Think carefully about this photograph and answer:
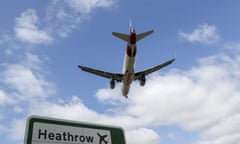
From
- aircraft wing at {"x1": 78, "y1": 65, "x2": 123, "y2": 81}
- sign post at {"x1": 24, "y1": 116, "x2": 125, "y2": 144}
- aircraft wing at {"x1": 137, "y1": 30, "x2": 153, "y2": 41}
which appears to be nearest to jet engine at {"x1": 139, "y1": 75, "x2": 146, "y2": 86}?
aircraft wing at {"x1": 78, "y1": 65, "x2": 123, "y2": 81}

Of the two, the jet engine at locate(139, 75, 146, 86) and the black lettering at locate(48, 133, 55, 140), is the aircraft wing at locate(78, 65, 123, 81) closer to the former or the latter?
the jet engine at locate(139, 75, 146, 86)

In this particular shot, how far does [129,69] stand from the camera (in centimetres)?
5772

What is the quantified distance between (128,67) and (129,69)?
488 millimetres

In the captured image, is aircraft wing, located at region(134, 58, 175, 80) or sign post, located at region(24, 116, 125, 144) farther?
aircraft wing, located at region(134, 58, 175, 80)

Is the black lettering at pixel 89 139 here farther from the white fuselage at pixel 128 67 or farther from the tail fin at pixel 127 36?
the tail fin at pixel 127 36

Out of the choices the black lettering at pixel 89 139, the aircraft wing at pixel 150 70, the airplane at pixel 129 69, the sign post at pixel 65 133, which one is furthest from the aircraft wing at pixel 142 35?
the black lettering at pixel 89 139

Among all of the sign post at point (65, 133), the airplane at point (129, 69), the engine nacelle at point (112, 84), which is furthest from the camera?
the engine nacelle at point (112, 84)

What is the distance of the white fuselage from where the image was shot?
55616mm

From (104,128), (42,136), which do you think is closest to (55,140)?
(42,136)

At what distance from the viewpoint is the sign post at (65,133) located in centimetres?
450

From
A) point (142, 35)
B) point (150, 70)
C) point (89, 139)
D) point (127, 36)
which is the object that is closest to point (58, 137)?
point (89, 139)

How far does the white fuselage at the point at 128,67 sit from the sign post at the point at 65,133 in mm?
50733

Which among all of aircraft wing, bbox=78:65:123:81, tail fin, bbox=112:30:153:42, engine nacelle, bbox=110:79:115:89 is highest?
tail fin, bbox=112:30:153:42

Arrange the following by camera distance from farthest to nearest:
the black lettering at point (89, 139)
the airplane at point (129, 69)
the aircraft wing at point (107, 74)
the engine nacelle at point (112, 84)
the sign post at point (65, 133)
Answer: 1. the aircraft wing at point (107, 74)
2. the engine nacelle at point (112, 84)
3. the airplane at point (129, 69)
4. the black lettering at point (89, 139)
5. the sign post at point (65, 133)
